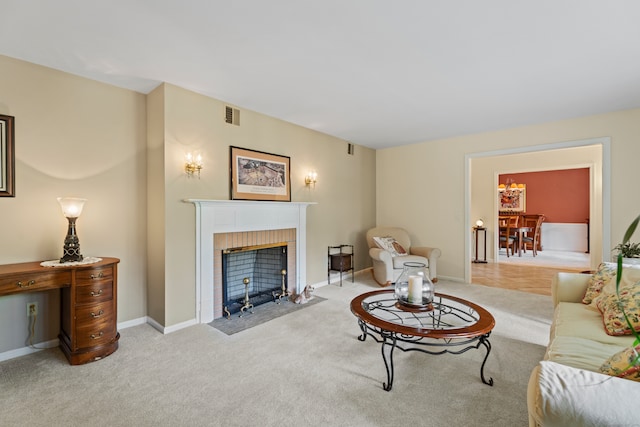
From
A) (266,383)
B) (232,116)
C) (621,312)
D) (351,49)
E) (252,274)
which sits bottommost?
(266,383)

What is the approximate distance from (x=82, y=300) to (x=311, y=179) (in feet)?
10.1

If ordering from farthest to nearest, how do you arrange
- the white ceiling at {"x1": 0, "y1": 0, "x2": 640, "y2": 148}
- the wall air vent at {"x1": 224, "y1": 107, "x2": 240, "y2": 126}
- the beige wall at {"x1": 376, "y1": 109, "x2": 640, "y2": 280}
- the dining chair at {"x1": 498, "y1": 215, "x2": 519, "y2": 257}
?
the dining chair at {"x1": 498, "y1": 215, "x2": 519, "y2": 257} → the beige wall at {"x1": 376, "y1": 109, "x2": 640, "y2": 280} → the wall air vent at {"x1": 224, "y1": 107, "x2": 240, "y2": 126} → the white ceiling at {"x1": 0, "y1": 0, "x2": 640, "y2": 148}

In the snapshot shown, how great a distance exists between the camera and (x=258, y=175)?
3.89m

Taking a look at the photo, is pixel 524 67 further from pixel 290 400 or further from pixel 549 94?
pixel 290 400

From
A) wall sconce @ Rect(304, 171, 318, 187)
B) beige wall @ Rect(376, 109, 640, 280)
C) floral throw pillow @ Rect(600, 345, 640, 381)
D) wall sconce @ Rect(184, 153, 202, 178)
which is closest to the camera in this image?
floral throw pillow @ Rect(600, 345, 640, 381)

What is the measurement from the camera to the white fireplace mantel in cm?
327

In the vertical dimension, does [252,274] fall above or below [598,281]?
below

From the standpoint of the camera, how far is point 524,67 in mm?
2713

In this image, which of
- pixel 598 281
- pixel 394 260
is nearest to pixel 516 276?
pixel 394 260

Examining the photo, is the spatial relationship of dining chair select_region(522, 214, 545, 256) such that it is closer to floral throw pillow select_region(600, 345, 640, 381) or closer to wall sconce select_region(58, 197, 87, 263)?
floral throw pillow select_region(600, 345, 640, 381)

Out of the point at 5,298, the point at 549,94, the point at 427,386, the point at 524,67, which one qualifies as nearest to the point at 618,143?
A: the point at 549,94

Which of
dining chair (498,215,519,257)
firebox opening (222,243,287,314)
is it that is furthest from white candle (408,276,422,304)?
dining chair (498,215,519,257)

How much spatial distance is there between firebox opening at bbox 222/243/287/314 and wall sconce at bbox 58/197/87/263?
4.42ft

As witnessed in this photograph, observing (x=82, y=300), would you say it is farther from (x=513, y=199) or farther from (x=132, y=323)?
(x=513, y=199)
